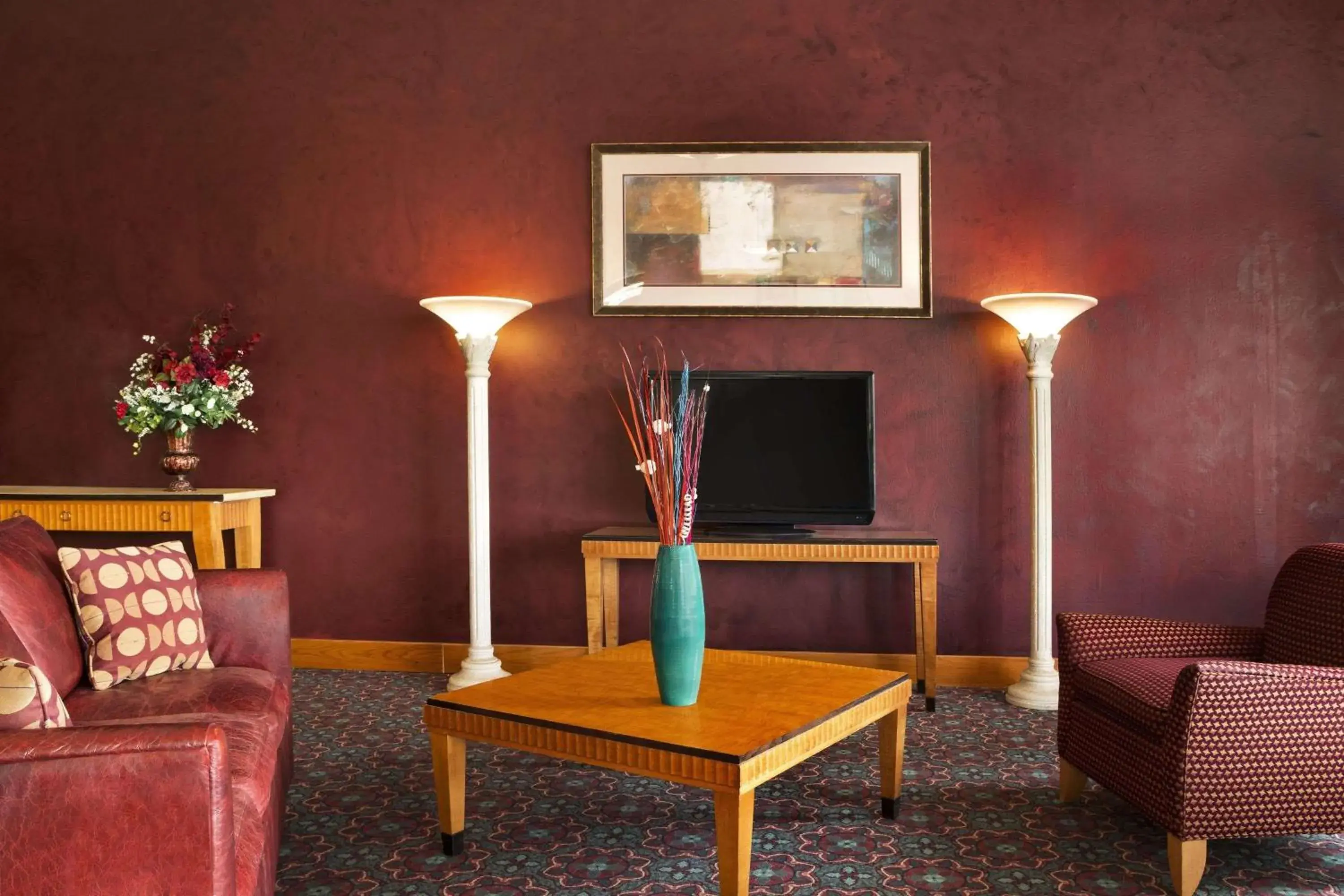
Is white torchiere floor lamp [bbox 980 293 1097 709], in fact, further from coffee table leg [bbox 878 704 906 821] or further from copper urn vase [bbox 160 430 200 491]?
copper urn vase [bbox 160 430 200 491]

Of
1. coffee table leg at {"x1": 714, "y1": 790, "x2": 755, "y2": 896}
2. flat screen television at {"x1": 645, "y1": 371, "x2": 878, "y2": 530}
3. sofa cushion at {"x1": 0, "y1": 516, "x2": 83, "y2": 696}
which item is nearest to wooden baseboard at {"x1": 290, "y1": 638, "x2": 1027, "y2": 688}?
flat screen television at {"x1": 645, "y1": 371, "x2": 878, "y2": 530}

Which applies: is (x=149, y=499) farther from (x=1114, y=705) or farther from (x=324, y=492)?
(x=1114, y=705)

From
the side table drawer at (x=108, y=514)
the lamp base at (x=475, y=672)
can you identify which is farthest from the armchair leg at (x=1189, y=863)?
the side table drawer at (x=108, y=514)

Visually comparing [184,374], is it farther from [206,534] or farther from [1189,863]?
[1189,863]

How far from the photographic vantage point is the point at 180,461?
4488 mm

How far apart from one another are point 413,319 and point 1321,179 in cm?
402

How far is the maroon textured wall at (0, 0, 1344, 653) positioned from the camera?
441 cm

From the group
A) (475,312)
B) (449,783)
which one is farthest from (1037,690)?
(475,312)

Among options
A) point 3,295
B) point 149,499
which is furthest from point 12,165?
point 149,499

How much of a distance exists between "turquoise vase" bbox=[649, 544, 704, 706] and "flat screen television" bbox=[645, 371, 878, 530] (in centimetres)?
191

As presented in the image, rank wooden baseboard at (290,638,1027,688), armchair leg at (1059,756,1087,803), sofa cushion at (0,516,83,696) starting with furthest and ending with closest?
wooden baseboard at (290,638,1027,688) → armchair leg at (1059,756,1087,803) → sofa cushion at (0,516,83,696)

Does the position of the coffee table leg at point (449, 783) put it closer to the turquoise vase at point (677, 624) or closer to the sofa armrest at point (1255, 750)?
the turquoise vase at point (677, 624)

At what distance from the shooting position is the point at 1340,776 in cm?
233

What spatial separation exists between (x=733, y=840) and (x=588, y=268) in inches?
122
